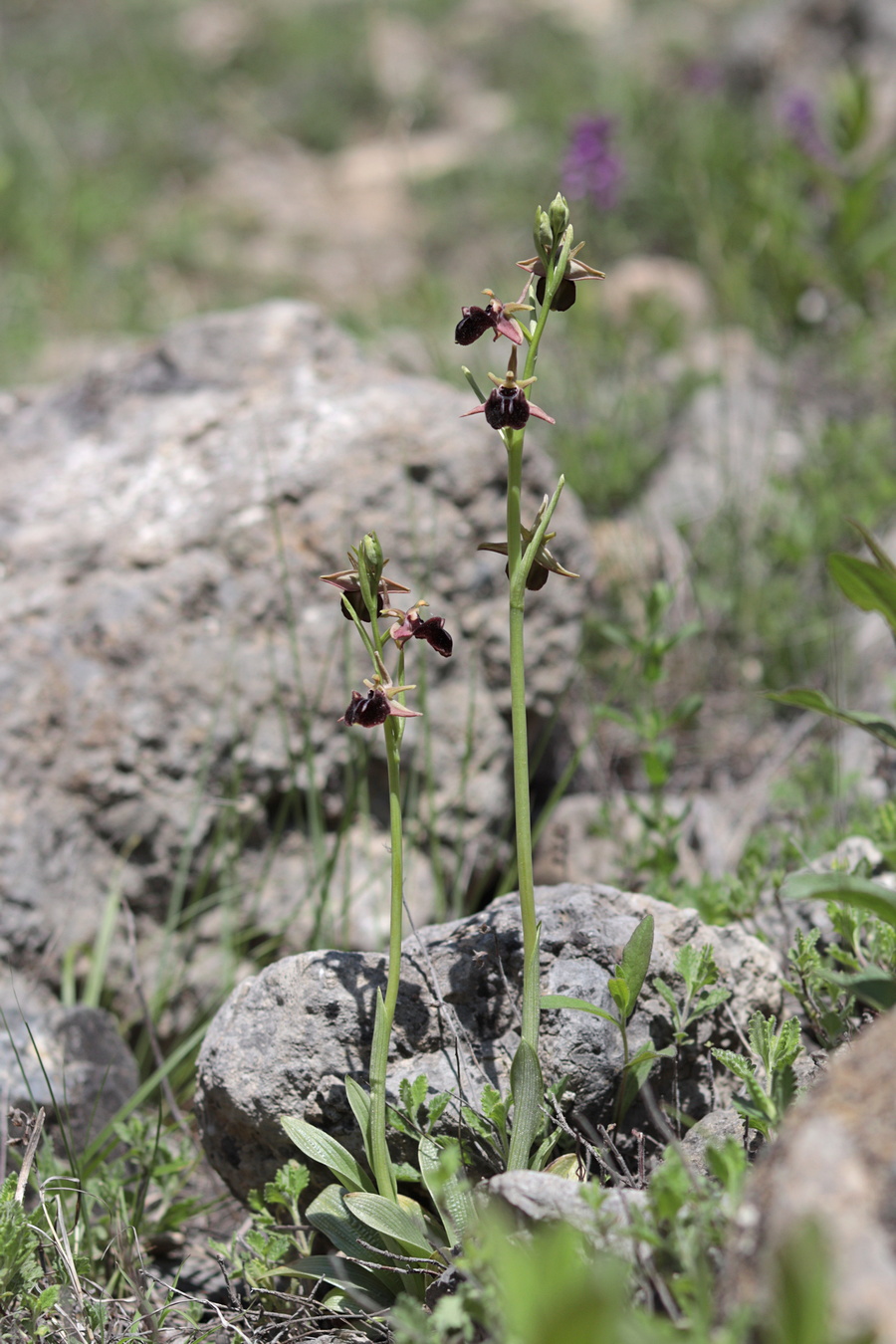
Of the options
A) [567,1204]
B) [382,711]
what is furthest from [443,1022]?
[382,711]

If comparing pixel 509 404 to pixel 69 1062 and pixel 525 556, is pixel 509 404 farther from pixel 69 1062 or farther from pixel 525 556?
Answer: pixel 69 1062

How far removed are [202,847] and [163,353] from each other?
4.78ft

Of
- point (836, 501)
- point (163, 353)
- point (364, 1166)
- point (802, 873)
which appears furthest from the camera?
point (836, 501)

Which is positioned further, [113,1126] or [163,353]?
[163,353]

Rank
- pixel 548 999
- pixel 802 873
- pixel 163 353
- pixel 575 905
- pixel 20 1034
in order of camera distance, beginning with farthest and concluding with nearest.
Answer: pixel 163 353, pixel 20 1034, pixel 575 905, pixel 548 999, pixel 802 873

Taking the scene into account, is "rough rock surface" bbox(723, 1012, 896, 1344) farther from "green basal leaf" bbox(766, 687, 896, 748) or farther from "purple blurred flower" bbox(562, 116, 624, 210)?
"purple blurred flower" bbox(562, 116, 624, 210)

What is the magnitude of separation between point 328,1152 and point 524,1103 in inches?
12.0

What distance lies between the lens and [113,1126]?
176cm

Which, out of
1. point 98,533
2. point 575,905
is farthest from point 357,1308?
point 98,533

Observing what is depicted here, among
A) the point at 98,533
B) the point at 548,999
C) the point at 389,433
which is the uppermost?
the point at 389,433

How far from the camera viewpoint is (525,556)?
4.30 feet

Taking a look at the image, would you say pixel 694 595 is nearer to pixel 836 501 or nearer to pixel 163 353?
pixel 836 501

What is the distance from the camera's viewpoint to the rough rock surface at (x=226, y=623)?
7.59 ft

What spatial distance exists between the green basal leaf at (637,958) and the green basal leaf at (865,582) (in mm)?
525
